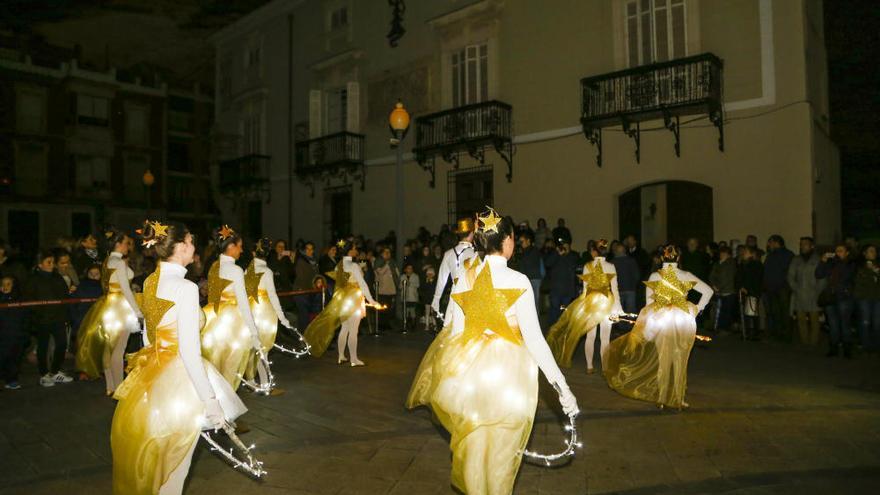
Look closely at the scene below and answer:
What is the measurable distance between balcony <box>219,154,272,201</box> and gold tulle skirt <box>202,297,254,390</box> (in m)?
20.9

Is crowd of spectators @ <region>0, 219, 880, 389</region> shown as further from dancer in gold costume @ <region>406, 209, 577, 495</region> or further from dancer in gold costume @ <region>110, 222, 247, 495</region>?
A: dancer in gold costume @ <region>406, 209, 577, 495</region>

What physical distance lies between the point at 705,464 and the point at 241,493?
3.75 m

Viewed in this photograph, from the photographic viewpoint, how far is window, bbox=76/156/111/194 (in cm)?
3884

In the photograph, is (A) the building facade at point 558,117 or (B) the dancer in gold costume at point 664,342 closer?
(B) the dancer in gold costume at point 664,342

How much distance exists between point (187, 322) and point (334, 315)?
6444 mm

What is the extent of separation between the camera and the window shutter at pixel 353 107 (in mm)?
23266

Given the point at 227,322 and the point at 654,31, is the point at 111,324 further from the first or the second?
the point at 654,31

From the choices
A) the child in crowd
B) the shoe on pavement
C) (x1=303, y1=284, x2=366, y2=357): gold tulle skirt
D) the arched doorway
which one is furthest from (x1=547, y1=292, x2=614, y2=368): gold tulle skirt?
the arched doorway

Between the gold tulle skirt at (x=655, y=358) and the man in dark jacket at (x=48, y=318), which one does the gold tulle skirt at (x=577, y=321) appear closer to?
the gold tulle skirt at (x=655, y=358)

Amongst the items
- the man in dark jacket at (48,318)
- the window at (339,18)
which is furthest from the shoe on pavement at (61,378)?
the window at (339,18)

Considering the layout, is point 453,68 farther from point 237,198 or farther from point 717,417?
point 717,417

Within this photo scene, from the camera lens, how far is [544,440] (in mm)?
6074

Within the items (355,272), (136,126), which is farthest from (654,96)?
(136,126)

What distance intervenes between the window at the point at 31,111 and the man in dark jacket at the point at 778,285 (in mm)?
39275
